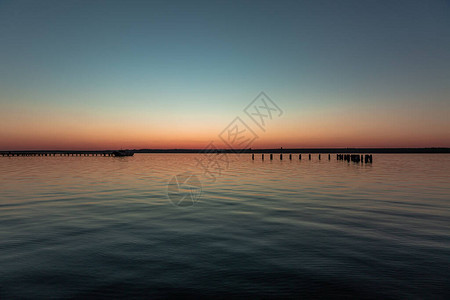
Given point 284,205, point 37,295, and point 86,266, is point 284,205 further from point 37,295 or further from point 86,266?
point 37,295

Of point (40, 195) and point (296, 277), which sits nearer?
point (296, 277)

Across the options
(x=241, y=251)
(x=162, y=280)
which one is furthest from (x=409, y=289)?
(x=162, y=280)

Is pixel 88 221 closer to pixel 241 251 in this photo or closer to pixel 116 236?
pixel 116 236

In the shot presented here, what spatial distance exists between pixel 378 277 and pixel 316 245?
8.81 feet

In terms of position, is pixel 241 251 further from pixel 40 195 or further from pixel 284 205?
pixel 40 195

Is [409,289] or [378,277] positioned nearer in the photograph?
[409,289]

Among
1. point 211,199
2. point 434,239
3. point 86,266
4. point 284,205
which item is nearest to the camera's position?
point 86,266

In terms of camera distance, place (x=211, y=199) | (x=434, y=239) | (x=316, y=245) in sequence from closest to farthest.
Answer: (x=316, y=245) < (x=434, y=239) < (x=211, y=199)

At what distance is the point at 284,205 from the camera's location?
57.2 ft

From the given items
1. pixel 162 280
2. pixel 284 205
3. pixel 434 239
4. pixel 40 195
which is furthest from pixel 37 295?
pixel 40 195

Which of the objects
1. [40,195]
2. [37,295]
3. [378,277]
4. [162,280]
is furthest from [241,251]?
[40,195]

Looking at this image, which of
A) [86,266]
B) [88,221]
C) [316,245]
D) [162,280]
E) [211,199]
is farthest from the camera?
[211,199]

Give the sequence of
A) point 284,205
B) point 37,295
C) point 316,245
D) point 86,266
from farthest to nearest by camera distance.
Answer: point 284,205 < point 316,245 < point 86,266 < point 37,295

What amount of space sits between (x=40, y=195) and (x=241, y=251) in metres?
18.8
